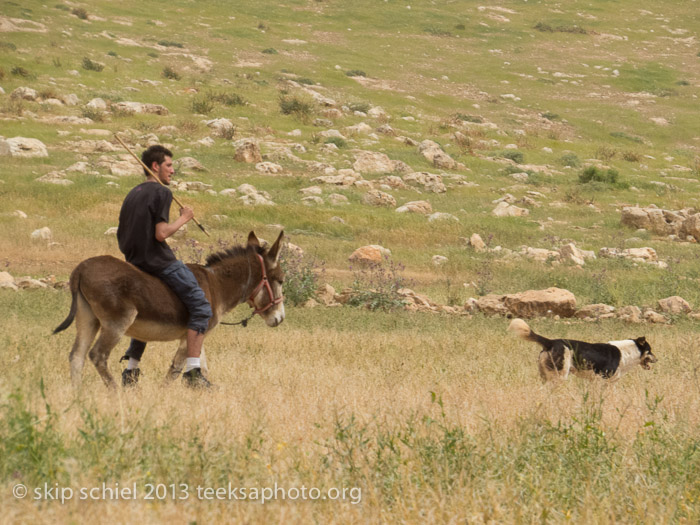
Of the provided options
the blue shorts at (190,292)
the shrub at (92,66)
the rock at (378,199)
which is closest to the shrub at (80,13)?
the shrub at (92,66)

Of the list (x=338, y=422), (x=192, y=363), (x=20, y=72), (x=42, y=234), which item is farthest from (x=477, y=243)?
(x=20, y=72)

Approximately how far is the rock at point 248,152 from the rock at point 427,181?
6.34m

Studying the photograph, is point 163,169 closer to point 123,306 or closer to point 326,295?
point 123,306

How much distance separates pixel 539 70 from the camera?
70.2m

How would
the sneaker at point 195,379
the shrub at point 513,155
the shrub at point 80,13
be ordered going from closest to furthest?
1. the sneaker at point 195,379
2. the shrub at point 513,155
3. the shrub at point 80,13

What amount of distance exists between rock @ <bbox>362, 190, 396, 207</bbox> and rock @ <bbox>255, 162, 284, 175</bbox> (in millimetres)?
4567

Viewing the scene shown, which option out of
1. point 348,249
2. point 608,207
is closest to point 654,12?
point 608,207

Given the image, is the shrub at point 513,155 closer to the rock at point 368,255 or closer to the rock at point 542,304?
the rock at point 368,255

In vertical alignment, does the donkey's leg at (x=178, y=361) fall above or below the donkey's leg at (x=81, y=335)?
below

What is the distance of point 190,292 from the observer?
24.5 ft

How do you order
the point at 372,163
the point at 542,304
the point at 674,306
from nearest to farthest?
the point at 542,304 → the point at 674,306 → the point at 372,163

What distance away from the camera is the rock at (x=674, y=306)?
16281mm

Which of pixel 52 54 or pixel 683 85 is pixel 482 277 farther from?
pixel 683 85

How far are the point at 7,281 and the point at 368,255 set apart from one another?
9.39 meters
